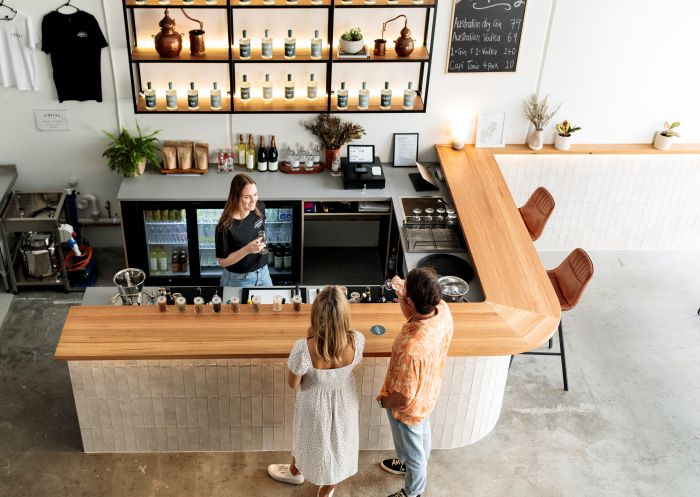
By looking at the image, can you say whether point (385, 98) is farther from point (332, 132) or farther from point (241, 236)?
point (241, 236)

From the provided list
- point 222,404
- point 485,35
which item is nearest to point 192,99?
point 485,35

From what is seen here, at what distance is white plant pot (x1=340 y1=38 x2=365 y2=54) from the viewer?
5770 mm

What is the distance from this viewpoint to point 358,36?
5789 millimetres

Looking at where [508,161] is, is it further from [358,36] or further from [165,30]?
[165,30]

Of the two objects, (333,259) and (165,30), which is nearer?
(165,30)

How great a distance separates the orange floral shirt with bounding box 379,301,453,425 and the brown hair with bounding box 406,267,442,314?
0.31 feet

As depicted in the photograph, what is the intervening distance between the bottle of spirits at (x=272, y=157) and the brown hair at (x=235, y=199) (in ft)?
5.10

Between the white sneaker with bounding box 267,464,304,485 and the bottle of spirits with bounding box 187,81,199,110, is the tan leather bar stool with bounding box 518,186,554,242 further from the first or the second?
the bottle of spirits with bounding box 187,81,199,110

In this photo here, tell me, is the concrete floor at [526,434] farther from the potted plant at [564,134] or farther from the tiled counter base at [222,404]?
the potted plant at [564,134]

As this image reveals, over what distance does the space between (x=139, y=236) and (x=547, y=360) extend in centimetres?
341

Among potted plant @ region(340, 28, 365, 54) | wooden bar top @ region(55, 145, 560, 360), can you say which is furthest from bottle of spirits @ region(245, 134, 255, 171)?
wooden bar top @ region(55, 145, 560, 360)

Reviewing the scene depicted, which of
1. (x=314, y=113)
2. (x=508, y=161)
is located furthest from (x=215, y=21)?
(x=508, y=161)

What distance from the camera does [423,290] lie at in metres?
3.54

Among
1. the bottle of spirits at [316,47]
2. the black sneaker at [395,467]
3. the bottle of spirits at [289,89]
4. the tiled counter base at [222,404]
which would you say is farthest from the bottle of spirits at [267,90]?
the black sneaker at [395,467]
